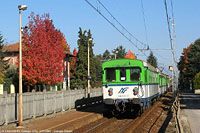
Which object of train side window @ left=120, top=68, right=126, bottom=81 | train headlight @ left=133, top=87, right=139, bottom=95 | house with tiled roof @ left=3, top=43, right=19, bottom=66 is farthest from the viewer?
house with tiled roof @ left=3, top=43, right=19, bottom=66

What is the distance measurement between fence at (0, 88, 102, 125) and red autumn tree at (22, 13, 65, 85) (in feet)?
21.9

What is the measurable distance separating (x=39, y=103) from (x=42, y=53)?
14.4 meters

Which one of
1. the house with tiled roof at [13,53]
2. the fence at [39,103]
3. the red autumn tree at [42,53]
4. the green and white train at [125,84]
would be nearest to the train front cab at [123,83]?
the green and white train at [125,84]

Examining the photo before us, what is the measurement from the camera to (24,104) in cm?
1579

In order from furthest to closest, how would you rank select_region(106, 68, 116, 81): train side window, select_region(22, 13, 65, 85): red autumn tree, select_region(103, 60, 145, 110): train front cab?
select_region(22, 13, 65, 85): red autumn tree < select_region(106, 68, 116, 81): train side window < select_region(103, 60, 145, 110): train front cab

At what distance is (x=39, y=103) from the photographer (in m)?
17.4

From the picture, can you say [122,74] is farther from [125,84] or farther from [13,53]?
[13,53]

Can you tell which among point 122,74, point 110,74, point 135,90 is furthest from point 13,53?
point 135,90

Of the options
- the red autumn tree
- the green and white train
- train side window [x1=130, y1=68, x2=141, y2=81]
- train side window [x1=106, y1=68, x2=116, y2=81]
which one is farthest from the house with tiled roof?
train side window [x1=130, y1=68, x2=141, y2=81]

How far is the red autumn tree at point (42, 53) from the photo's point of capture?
99.1ft

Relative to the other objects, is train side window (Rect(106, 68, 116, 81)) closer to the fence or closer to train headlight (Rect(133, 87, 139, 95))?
train headlight (Rect(133, 87, 139, 95))

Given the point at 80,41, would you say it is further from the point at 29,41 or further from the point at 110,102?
the point at 110,102

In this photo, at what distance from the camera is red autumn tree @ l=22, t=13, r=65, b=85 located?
3022 cm

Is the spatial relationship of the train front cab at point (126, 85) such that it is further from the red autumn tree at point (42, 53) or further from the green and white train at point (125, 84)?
the red autumn tree at point (42, 53)
